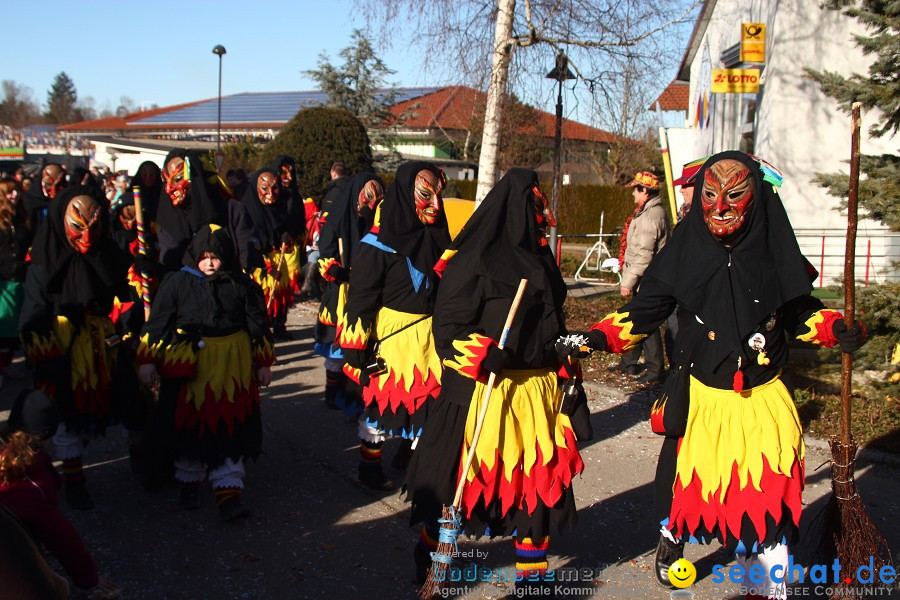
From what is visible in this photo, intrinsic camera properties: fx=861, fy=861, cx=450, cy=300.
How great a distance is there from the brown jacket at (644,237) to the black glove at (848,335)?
469cm

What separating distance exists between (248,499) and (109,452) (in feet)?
4.99

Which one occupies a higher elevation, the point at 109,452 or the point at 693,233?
the point at 693,233

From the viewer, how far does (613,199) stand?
26250 millimetres

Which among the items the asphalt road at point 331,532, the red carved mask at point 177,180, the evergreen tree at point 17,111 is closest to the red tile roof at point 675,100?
the asphalt road at point 331,532

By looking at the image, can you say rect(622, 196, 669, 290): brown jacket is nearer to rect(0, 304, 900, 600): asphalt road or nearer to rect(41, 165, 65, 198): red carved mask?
rect(0, 304, 900, 600): asphalt road

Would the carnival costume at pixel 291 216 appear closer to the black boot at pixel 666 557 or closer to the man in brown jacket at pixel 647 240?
the man in brown jacket at pixel 647 240

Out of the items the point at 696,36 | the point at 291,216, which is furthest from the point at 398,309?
the point at 696,36

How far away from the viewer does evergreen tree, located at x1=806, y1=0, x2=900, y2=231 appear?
656 cm

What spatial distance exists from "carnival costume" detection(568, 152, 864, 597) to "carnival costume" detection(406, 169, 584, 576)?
0.37 m

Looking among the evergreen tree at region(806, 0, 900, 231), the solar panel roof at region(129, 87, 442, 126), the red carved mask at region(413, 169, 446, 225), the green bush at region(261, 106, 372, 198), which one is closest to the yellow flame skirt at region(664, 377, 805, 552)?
the red carved mask at region(413, 169, 446, 225)

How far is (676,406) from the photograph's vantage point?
399 centimetres

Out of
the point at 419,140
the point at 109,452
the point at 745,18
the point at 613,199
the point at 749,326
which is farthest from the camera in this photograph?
the point at 419,140

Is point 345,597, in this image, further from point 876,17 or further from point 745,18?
point 745,18

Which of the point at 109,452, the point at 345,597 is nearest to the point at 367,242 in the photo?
the point at 345,597
